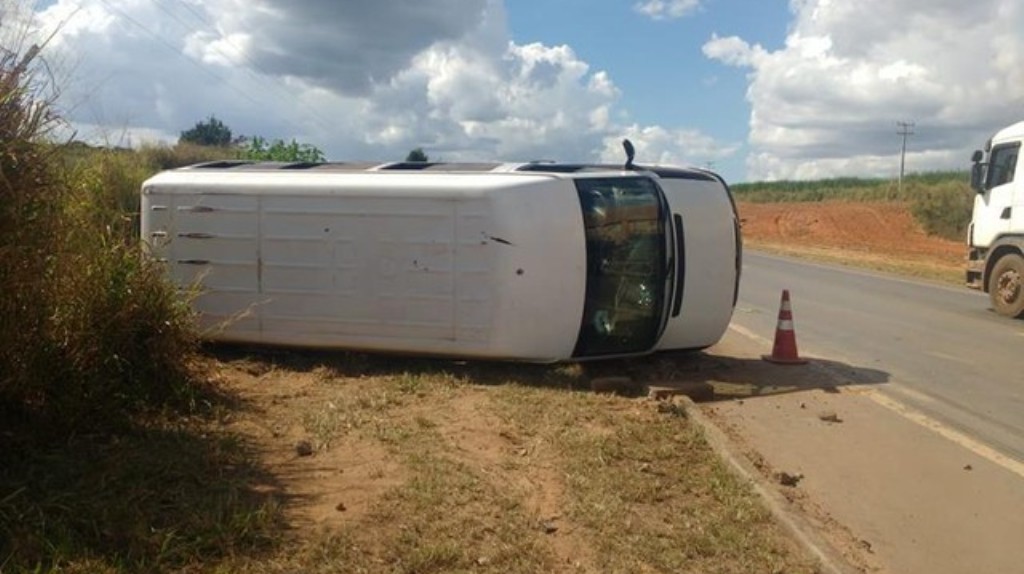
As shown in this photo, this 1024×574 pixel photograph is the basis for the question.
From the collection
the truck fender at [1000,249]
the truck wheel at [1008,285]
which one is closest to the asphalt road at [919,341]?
the truck wheel at [1008,285]

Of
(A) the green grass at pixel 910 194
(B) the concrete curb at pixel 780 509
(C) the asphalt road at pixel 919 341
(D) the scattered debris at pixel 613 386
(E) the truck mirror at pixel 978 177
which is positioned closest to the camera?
(B) the concrete curb at pixel 780 509

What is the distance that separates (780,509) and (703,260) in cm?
392

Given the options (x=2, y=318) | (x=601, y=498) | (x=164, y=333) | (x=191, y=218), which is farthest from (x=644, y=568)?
(x=191, y=218)

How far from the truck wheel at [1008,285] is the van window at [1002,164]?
4.05 feet

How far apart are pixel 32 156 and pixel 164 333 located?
2117 mm

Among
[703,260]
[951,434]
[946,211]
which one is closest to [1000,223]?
[703,260]

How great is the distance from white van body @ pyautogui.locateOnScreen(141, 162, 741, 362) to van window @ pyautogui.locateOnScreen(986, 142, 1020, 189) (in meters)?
8.85

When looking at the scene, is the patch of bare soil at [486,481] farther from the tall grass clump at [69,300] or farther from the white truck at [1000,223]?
the white truck at [1000,223]

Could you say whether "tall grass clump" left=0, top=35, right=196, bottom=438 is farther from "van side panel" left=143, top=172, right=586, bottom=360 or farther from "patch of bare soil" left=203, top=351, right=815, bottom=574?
"van side panel" left=143, top=172, right=586, bottom=360

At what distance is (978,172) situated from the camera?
51.3 ft

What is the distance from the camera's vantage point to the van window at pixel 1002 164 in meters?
15.0

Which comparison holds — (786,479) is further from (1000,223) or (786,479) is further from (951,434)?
(1000,223)

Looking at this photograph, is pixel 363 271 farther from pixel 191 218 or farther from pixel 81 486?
pixel 81 486

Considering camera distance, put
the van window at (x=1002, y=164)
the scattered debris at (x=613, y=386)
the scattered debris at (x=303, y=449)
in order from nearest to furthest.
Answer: the scattered debris at (x=303, y=449)
the scattered debris at (x=613, y=386)
the van window at (x=1002, y=164)
